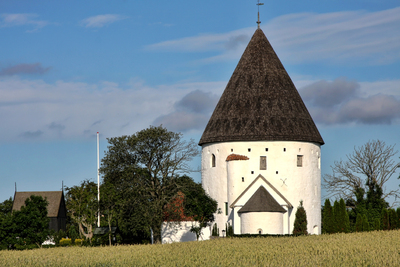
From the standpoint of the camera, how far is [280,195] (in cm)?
5438

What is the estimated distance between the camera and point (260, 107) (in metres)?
56.5

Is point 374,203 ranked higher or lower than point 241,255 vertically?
higher

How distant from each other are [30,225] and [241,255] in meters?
21.9

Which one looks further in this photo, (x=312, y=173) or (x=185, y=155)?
(x=312, y=173)

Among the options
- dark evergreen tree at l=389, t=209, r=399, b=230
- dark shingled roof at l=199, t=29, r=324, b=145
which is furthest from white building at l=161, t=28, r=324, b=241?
dark evergreen tree at l=389, t=209, r=399, b=230

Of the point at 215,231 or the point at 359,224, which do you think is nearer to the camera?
the point at 215,231

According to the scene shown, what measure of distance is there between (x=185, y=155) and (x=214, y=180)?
7236mm

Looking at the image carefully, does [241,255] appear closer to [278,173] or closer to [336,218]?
[278,173]

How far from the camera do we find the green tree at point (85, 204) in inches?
2538

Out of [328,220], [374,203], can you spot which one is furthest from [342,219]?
[374,203]

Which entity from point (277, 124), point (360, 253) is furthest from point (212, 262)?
point (277, 124)

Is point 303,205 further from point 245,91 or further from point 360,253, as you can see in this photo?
point 360,253

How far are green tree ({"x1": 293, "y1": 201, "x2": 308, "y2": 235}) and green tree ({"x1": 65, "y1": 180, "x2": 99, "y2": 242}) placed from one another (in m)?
21.4

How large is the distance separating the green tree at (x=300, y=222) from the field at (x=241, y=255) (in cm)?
1722
